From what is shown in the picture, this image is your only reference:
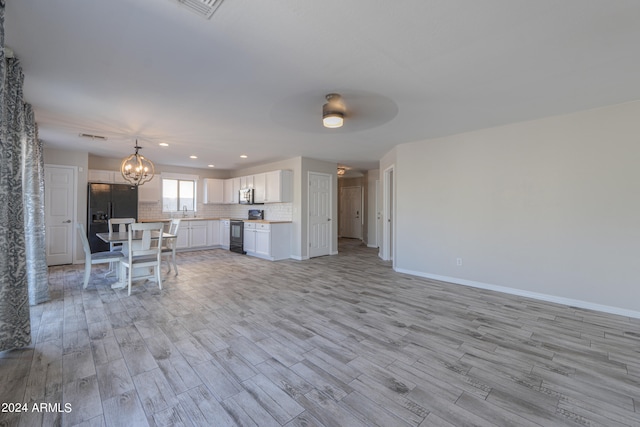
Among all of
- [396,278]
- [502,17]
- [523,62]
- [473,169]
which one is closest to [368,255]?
[396,278]

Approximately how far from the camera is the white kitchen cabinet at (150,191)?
703 cm

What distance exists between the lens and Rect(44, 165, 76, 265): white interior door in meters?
5.56

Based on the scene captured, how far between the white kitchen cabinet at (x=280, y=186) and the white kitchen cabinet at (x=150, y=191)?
3220mm

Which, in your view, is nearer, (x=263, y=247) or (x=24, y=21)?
(x=24, y=21)

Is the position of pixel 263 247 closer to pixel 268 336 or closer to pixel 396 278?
pixel 396 278

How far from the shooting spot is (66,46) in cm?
209

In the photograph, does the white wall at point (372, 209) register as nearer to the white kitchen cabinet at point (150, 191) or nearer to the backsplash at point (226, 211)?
the backsplash at point (226, 211)

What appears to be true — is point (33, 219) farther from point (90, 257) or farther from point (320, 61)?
point (320, 61)

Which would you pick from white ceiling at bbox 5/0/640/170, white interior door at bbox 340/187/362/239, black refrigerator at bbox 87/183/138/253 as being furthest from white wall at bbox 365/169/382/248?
black refrigerator at bbox 87/183/138/253

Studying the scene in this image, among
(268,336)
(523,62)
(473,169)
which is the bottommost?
(268,336)

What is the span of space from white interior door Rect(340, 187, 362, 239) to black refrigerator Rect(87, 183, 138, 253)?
6564 millimetres

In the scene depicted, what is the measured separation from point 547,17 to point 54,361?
4.36 meters

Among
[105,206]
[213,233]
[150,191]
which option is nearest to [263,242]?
[213,233]

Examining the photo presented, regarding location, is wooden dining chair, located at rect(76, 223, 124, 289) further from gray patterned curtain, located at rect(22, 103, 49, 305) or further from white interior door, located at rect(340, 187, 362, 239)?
white interior door, located at rect(340, 187, 362, 239)
